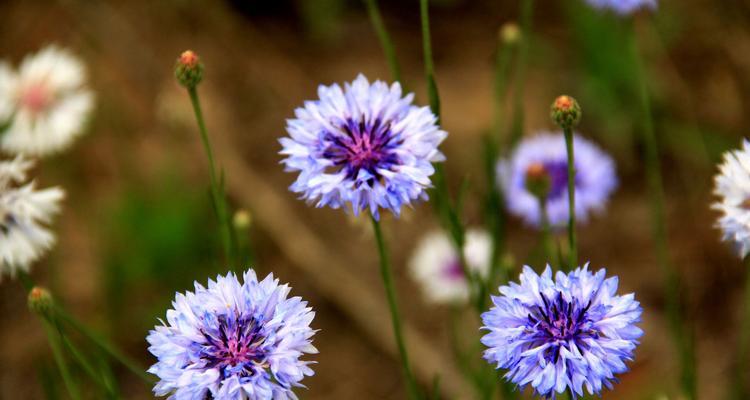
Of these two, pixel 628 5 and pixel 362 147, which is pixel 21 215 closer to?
pixel 362 147

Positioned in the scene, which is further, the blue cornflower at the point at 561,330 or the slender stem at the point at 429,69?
the slender stem at the point at 429,69

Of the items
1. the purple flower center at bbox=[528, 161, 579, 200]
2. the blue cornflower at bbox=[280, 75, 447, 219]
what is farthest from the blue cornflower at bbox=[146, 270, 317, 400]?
the purple flower center at bbox=[528, 161, 579, 200]

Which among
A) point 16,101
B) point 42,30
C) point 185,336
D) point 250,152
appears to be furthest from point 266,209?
point 185,336

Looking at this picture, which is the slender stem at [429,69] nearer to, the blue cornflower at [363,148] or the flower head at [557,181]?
the blue cornflower at [363,148]

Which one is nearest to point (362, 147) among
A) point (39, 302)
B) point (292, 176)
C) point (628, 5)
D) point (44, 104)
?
point (39, 302)

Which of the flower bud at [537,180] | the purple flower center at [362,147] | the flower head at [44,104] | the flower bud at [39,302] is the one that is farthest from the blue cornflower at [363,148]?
the flower head at [44,104]

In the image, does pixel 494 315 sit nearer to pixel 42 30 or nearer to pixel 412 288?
pixel 412 288

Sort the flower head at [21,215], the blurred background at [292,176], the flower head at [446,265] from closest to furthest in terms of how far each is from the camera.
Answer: the flower head at [21,215] < the flower head at [446,265] < the blurred background at [292,176]
